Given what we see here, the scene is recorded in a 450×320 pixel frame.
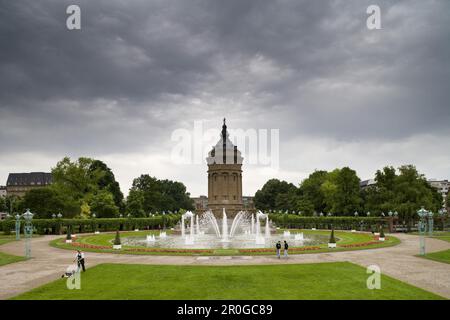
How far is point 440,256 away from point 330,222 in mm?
44248

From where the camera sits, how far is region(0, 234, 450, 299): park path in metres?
21.4

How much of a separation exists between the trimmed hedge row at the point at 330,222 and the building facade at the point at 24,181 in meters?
122

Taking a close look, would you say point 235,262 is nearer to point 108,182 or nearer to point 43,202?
point 43,202

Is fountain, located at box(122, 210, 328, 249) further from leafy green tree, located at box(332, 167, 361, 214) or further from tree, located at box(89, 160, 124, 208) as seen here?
tree, located at box(89, 160, 124, 208)

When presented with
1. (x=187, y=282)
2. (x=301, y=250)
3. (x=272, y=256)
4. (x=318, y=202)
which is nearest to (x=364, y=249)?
(x=301, y=250)

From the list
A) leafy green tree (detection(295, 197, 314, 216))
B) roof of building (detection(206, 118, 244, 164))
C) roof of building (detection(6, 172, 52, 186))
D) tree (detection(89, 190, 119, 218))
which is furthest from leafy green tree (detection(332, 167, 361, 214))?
roof of building (detection(6, 172, 52, 186))

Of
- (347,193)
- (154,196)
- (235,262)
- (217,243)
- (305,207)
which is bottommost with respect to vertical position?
(217,243)

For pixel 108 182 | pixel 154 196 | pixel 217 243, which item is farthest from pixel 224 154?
pixel 217 243

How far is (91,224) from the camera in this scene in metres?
71.4

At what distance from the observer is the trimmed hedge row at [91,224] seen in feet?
210

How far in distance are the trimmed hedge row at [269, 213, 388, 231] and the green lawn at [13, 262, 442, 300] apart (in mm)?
48427

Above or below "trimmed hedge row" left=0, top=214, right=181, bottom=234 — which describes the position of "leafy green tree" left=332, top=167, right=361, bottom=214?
above

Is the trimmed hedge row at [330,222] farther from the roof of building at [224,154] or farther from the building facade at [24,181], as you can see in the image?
the building facade at [24,181]
